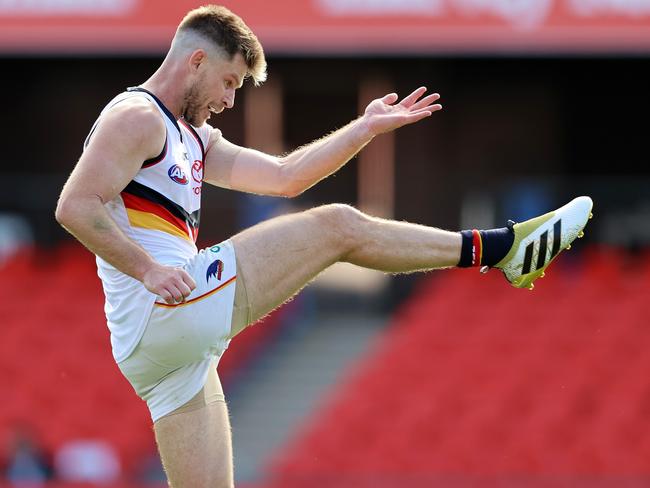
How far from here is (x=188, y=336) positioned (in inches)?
206

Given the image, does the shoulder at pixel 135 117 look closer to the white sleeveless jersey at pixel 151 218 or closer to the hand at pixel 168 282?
the white sleeveless jersey at pixel 151 218

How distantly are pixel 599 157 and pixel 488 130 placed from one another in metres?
1.21

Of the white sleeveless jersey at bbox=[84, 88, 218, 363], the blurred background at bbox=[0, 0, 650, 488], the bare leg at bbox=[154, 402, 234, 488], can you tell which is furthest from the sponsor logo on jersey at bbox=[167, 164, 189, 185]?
the blurred background at bbox=[0, 0, 650, 488]

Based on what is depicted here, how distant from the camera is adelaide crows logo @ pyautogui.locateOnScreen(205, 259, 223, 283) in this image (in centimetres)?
529

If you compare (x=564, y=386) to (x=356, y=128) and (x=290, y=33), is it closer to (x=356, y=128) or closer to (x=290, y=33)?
(x=290, y=33)

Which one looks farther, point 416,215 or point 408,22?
point 416,215

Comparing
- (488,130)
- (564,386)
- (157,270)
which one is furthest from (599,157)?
(157,270)

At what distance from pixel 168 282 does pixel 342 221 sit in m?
0.82

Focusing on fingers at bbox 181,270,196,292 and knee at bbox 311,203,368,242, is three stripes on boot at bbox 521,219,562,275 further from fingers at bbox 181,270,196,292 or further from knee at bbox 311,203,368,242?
fingers at bbox 181,270,196,292

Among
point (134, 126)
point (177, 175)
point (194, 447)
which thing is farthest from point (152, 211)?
point (194, 447)

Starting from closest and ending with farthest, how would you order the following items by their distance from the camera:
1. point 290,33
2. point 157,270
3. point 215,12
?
point 157,270
point 215,12
point 290,33

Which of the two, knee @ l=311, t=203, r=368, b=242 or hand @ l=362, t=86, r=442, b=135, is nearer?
knee @ l=311, t=203, r=368, b=242

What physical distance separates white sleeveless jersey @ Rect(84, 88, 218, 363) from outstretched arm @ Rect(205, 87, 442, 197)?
35 cm

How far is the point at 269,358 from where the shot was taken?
1363 cm
